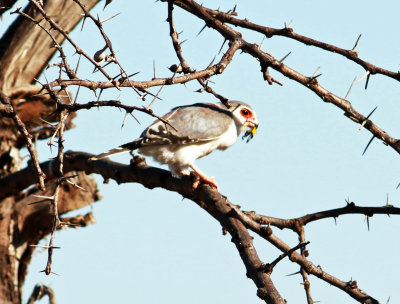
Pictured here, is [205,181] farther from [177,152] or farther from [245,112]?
[245,112]

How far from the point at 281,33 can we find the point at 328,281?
5.79 feet

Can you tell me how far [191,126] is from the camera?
6191 mm

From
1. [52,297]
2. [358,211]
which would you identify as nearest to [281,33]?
[358,211]

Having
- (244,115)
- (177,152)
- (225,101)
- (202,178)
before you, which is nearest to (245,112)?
(244,115)

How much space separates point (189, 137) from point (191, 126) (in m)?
0.19

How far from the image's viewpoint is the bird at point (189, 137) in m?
5.87

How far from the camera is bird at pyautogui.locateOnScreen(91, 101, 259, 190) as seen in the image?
5.87m

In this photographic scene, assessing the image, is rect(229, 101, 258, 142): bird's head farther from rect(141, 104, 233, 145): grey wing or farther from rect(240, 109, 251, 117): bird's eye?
rect(141, 104, 233, 145): grey wing

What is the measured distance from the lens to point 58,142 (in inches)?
141

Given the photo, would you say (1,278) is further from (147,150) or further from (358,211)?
(358,211)

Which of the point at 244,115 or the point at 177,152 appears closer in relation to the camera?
the point at 177,152

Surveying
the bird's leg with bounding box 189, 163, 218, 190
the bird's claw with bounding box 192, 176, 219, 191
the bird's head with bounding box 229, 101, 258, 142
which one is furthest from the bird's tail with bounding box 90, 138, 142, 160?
the bird's head with bounding box 229, 101, 258, 142

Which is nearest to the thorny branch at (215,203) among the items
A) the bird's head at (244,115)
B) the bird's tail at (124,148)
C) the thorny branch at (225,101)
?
the thorny branch at (225,101)

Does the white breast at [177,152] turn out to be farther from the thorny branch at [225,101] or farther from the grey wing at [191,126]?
the thorny branch at [225,101]
